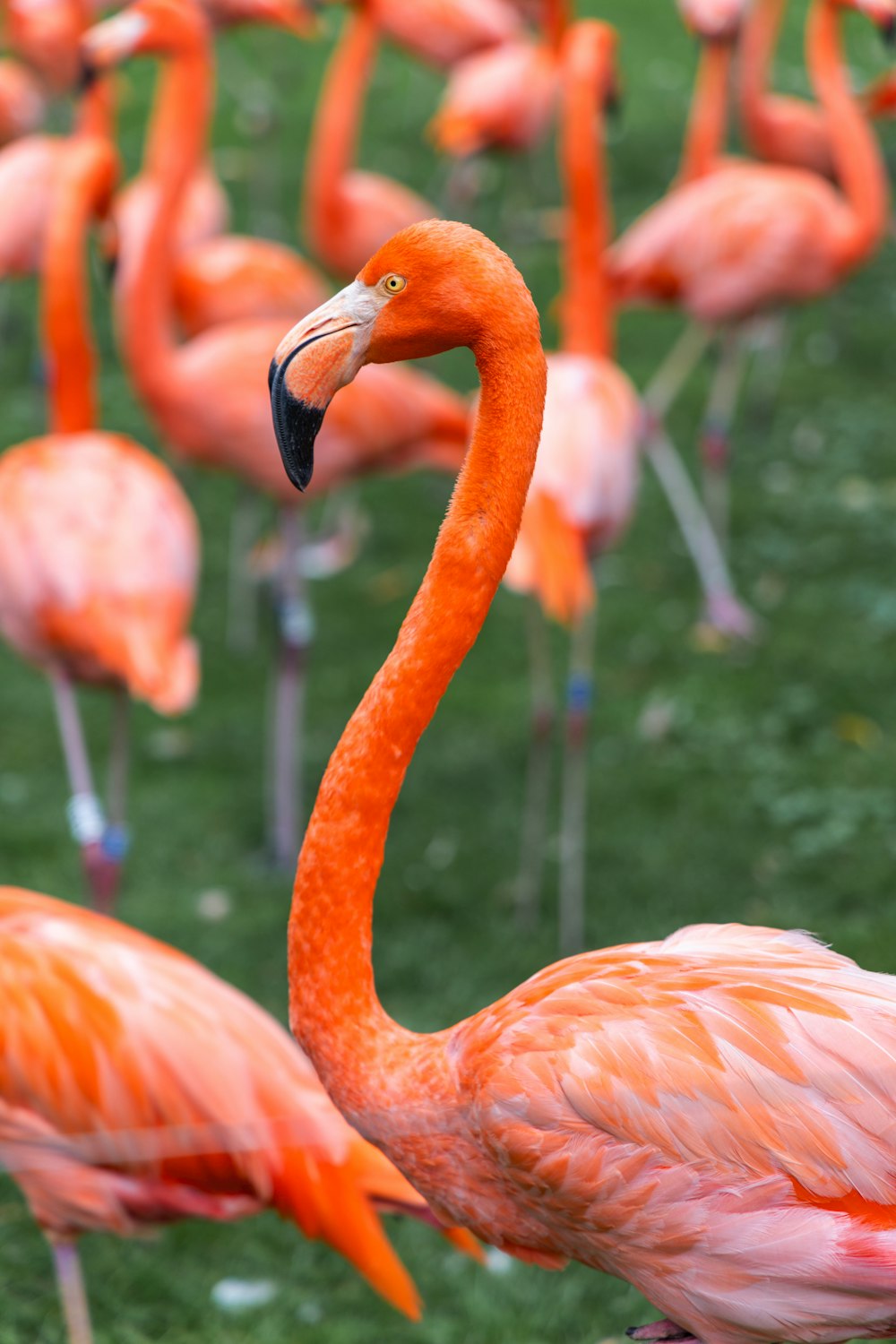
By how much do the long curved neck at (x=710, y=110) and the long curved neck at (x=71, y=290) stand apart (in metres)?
2.41

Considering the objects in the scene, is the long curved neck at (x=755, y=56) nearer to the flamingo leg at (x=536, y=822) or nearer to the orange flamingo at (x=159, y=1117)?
the flamingo leg at (x=536, y=822)

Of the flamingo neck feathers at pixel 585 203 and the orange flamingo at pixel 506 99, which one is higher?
the orange flamingo at pixel 506 99

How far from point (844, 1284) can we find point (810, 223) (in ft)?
13.3

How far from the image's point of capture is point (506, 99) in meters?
7.05

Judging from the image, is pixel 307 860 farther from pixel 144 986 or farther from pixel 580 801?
pixel 580 801

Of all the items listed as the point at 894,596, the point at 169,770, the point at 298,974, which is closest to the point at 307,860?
the point at 298,974

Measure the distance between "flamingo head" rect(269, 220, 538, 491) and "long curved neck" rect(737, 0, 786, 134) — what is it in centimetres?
524

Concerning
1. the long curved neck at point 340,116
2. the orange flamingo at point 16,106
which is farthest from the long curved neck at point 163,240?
the orange flamingo at point 16,106

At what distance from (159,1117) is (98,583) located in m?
1.30

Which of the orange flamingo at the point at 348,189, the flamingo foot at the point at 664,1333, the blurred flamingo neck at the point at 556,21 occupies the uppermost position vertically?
the blurred flamingo neck at the point at 556,21

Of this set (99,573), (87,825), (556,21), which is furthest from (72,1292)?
(556,21)

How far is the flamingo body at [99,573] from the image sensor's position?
126 inches

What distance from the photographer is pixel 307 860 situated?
183 centimetres

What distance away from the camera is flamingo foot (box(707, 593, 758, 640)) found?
511 centimetres
